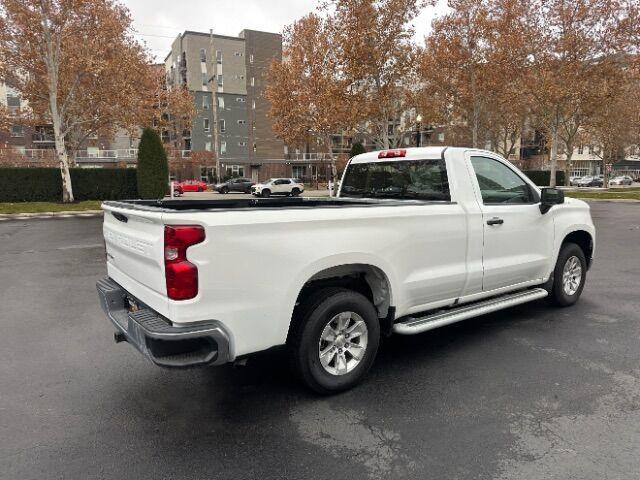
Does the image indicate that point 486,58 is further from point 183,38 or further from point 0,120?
point 183,38

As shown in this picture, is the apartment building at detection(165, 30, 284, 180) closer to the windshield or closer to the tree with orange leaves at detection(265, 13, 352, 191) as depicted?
the tree with orange leaves at detection(265, 13, 352, 191)

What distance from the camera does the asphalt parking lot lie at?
103 inches

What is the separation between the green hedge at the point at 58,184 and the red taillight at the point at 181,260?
2597 centimetres

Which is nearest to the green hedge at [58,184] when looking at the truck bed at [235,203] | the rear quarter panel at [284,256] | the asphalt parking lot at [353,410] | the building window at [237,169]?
the asphalt parking lot at [353,410]

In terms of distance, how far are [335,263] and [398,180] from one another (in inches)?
75.3

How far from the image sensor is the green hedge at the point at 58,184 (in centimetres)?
2408

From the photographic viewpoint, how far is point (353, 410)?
323 centimetres

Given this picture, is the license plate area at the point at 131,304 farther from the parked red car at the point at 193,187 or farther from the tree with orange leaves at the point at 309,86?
the parked red car at the point at 193,187

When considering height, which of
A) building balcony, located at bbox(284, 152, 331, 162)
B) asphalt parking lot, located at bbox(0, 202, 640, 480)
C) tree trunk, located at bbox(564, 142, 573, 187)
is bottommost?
asphalt parking lot, located at bbox(0, 202, 640, 480)

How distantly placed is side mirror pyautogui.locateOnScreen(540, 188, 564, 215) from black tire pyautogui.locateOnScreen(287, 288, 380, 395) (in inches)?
99.9

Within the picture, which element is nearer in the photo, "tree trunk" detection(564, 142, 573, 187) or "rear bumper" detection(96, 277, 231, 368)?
"rear bumper" detection(96, 277, 231, 368)

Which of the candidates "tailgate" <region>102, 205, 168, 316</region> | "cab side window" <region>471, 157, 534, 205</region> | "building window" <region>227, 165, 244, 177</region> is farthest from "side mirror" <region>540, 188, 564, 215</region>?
"building window" <region>227, 165, 244, 177</region>

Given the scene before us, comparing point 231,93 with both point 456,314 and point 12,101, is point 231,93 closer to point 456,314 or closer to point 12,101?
point 12,101

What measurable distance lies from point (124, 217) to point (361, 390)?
2217mm
